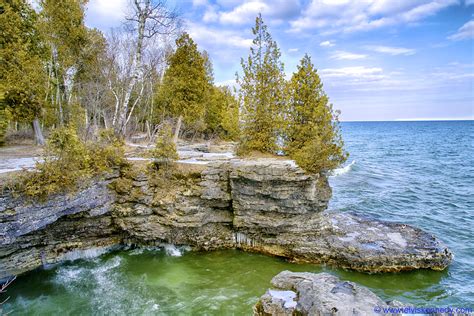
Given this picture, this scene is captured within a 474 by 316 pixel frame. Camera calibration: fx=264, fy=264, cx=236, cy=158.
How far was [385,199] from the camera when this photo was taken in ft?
87.4

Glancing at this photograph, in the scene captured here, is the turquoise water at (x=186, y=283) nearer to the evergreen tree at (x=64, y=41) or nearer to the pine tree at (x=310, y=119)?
the pine tree at (x=310, y=119)

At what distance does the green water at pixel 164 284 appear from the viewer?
451 inches

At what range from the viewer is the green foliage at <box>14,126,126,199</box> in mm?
11742

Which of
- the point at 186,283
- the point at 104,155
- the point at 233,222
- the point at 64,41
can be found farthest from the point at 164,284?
Result: the point at 64,41

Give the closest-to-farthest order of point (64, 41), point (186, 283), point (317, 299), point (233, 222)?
point (317, 299) < point (186, 283) < point (233, 222) < point (64, 41)

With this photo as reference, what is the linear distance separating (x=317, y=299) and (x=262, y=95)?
46.6 feet

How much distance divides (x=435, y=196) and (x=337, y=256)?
65.3 feet

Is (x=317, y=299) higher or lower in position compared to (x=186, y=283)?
higher

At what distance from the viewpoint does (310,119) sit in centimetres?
1722

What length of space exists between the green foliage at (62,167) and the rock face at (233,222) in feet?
3.23

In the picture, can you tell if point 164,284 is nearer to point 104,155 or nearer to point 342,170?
point 104,155

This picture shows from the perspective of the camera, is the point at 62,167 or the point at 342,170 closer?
the point at 62,167

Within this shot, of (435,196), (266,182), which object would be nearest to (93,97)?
(266,182)

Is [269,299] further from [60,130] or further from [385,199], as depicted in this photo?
[385,199]
